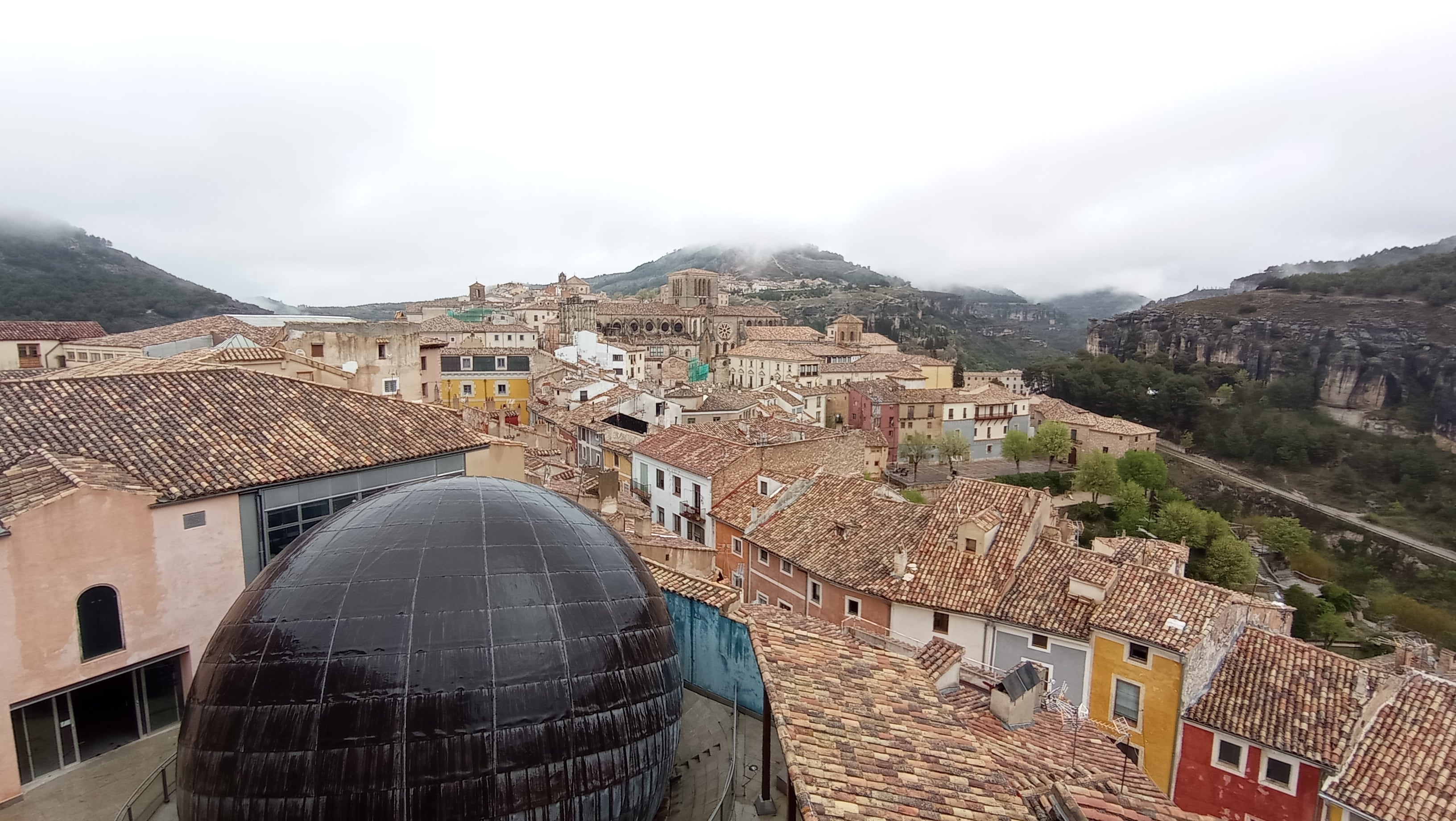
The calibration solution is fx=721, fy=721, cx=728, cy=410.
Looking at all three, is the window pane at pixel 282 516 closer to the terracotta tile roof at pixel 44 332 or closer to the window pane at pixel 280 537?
the window pane at pixel 280 537

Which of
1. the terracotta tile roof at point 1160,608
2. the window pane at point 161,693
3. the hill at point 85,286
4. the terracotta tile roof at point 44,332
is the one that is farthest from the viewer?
the hill at point 85,286

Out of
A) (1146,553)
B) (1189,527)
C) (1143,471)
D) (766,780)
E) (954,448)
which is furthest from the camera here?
(954,448)

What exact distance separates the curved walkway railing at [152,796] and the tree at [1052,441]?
7140 cm

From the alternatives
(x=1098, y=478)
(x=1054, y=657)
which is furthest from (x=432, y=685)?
(x=1098, y=478)

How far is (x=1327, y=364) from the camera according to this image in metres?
106

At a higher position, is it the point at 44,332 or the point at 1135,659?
the point at 44,332

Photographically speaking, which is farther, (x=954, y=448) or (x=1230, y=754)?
(x=954, y=448)

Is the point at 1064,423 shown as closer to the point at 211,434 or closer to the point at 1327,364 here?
the point at 1327,364

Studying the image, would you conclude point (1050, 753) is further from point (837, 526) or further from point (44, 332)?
point (44, 332)

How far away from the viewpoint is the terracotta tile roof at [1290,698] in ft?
62.1

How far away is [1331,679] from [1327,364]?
Answer: 11175 centimetres

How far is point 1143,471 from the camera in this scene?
67.9 meters

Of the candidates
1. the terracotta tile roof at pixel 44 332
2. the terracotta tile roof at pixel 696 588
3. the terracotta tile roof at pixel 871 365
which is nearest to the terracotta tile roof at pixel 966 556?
the terracotta tile roof at pixel 696 588

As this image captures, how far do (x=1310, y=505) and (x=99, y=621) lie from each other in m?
100
